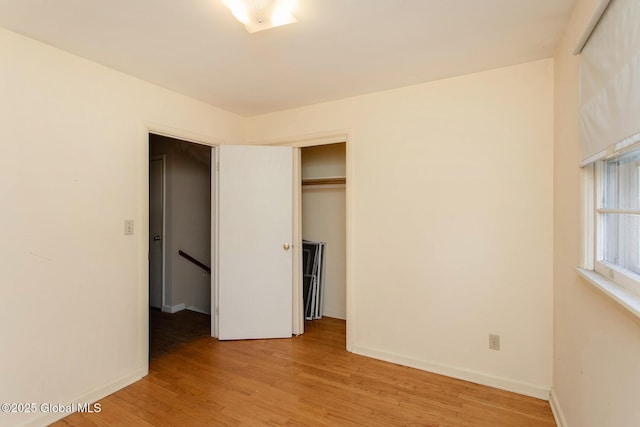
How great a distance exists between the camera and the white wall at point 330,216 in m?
3.66

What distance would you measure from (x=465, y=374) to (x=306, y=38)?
2.66 meters

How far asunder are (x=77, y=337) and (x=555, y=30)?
3581 millimetres

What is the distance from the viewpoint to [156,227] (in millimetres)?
4102

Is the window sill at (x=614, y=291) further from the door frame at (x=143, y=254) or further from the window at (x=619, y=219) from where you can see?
the door frame at (x=143, y=254)

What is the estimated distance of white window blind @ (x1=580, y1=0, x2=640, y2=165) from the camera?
102 centimetres

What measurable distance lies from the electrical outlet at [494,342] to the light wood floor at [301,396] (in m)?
0.29

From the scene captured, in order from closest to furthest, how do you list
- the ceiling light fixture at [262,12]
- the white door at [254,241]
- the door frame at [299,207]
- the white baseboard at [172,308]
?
the ceiling light fixture at [262,12]
the door frame at [299,207]
the white door at [254,241]
the white baseboard at [172,308]

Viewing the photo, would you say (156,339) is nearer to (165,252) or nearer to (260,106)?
(165,252)

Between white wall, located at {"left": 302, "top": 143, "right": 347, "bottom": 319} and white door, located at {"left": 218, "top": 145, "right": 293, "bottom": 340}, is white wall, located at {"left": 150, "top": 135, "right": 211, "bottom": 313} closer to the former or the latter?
white door, located at {"left": 218, "top": 145, "right": 293, "bottom": 340}

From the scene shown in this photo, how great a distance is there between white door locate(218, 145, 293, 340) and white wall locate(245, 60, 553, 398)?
72cm

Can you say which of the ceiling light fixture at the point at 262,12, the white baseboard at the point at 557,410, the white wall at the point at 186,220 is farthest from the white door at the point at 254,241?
the white baseboard at the point at 557,410

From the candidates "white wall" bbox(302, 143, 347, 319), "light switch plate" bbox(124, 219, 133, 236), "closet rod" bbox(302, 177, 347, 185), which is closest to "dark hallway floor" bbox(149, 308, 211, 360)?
"light switch plate" bbox(124, 219, 133, 236)

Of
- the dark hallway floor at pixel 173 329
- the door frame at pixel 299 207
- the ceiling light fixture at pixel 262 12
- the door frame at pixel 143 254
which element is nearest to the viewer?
the ceiling light fixture at pixel 262 12

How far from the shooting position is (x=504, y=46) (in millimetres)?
1951
